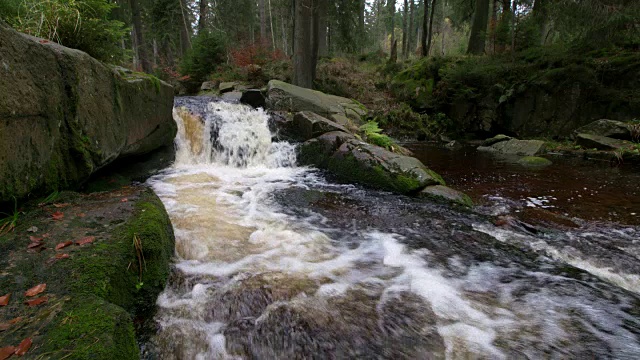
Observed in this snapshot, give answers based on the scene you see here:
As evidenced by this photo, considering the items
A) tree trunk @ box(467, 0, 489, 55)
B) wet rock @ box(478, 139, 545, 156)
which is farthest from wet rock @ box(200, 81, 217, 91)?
tree trunk @ box(467, 0, 489, 55)

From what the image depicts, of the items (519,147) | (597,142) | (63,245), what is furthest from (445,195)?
(597,142)

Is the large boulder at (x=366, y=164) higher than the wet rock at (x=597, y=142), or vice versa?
the wet rock at (x=597, y=142)

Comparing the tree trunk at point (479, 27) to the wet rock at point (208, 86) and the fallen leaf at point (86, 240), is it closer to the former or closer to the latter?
the wet rock at point (208, 86)

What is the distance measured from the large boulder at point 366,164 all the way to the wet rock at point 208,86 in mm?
9432

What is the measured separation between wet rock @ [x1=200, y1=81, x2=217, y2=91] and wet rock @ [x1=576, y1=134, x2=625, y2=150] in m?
14.5

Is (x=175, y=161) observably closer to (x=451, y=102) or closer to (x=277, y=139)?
(x=277, y=139)

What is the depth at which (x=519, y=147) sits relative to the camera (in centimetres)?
1018

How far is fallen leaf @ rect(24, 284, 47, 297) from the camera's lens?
197 centimetres

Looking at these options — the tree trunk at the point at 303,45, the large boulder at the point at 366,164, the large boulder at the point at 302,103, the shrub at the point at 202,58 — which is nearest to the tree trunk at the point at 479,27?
the tree trunk at the point at 303,45

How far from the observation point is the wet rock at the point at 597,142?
897 cm

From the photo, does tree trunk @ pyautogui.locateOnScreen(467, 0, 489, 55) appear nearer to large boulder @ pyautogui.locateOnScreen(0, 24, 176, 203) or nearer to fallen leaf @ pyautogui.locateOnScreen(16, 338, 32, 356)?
large boulder @ pyautogui.locateOnScreen(0, 24, 176, 203)

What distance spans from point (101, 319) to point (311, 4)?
11.5m

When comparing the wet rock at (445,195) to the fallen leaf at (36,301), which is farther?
the wet rock at (445,195)

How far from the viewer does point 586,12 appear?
9.62 metres
